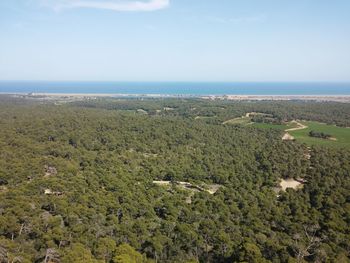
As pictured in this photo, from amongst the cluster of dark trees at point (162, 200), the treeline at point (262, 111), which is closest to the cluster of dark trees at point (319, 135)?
the cluster of dark trees at point (162, 200)

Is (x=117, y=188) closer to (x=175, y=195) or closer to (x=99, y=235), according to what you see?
(x=175, y=195)

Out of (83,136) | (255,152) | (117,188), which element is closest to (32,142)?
(83,136)

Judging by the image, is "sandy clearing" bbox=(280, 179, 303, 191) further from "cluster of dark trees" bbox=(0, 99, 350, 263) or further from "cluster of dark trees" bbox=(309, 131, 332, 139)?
"cluster of dark trees" bbox=(309, 131, 332, 139)

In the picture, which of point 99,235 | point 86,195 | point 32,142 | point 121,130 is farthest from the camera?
point 121,130

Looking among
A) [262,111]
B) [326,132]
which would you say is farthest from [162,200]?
[262,111]

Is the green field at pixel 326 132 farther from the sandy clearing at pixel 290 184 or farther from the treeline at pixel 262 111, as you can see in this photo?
the sandy clearing at pixel 290 184

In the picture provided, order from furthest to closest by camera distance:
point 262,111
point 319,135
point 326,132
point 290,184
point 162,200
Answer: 1. point 262,111
2. point 326,132
3. point 319,135
4. point 290,184
5. point 162,200

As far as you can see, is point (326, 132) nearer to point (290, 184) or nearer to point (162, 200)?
point (290, 184)
